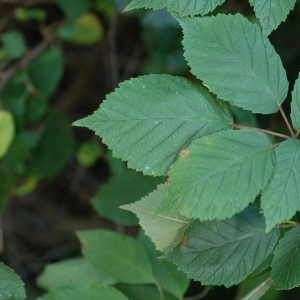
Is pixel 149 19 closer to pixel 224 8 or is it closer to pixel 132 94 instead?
pixel 224 8

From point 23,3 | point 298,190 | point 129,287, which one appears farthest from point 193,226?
point 23,3

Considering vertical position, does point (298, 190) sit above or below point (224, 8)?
below

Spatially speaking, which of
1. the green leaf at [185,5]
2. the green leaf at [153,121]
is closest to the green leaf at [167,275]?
the green leaf at [153,121]

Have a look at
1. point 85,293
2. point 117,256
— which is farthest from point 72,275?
point 85,293

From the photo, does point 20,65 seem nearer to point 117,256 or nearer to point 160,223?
point 117,256

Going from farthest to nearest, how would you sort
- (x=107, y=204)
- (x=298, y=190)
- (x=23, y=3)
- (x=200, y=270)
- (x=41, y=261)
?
(x=41, y=261) < (x=23, y=3) < (x=107, y=204) < (x=200, y=270) < (x=298, y=190)

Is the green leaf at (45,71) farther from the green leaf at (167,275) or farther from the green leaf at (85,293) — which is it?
the green leaf at (85,293)
